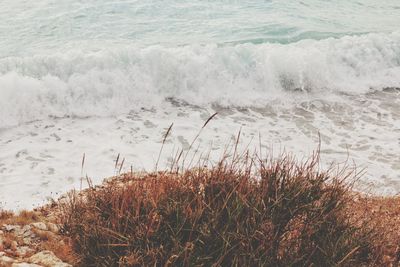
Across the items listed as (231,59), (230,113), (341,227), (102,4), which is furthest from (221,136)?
(102,4)

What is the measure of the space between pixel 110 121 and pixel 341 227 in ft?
21.8

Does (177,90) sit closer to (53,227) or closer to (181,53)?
(181,53)

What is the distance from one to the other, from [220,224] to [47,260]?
151 cm

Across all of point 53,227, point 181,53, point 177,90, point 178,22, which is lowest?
point 177,90

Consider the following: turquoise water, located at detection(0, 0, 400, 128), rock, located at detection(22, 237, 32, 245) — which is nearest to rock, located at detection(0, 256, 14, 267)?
rock, located at detection(22, 237, 32, 245)

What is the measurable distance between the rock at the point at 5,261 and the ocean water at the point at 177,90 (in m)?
3.03

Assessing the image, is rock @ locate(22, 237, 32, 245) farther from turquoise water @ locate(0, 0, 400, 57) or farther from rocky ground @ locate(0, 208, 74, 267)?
turquoise water @ locate(0, 0, 400, 57)

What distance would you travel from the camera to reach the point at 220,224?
→ 3898 mm

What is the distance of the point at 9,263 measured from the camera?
3.53 meters

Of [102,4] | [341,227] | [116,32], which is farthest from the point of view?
[102,4]

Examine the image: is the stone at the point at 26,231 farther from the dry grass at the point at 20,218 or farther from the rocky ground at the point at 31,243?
the dry grass at the point at 20,218

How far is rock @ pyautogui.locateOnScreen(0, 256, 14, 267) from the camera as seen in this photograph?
348cm

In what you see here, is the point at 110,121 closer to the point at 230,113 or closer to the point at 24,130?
the point at 24,130

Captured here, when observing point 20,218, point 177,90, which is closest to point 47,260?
point 20,218
